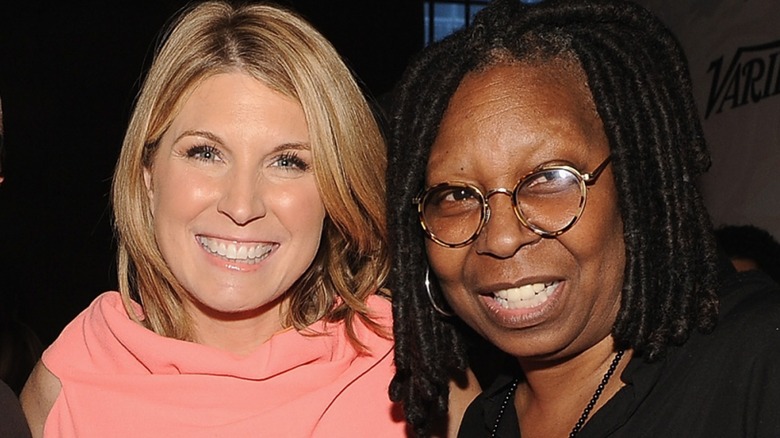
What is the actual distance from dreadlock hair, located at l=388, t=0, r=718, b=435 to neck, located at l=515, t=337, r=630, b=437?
0.06 meters

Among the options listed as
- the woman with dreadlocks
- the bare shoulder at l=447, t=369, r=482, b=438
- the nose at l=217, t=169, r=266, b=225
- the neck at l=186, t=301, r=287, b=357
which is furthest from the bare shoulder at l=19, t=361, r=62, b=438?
the woman with dreadlocks

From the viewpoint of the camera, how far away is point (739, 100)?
4.50 meters

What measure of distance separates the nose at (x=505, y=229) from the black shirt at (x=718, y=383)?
0.37 meters

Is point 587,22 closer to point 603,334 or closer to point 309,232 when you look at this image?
point 603,334

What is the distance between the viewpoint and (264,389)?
2436mm

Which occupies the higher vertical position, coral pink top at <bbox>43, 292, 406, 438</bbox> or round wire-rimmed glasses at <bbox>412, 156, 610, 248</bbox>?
round wire-rimmed glasses at <bbox>412, 156, 610, 248</bbox>

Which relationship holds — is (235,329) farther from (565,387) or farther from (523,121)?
(523,121)

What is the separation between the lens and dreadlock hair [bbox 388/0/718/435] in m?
1.75

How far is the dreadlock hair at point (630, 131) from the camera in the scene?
175 cm

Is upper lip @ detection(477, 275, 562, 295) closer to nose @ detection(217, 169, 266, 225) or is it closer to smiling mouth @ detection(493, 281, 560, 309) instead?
smiling mouth @ detection(493, 281, 560, 309)

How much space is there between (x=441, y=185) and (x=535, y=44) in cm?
36

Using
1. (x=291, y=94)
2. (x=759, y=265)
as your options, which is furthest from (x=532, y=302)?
(x=759, y=265)

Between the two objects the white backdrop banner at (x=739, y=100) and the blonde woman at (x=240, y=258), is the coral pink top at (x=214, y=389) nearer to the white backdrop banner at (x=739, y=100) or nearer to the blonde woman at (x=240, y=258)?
the blonde woman at (x=240, y=258)

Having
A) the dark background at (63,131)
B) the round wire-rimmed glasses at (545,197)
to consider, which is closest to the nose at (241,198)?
the round wire-rimmed glasses at (545,197)
